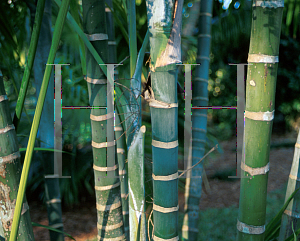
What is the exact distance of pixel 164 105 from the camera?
20.2 inches

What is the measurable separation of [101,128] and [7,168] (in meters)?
0.24

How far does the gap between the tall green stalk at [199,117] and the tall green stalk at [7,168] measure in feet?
1.65

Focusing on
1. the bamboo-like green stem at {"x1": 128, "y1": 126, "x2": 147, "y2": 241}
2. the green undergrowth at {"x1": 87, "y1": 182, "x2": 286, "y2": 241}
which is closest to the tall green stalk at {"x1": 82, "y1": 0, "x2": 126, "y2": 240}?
the bamboo-like green stem at {"x1": 128, "y1": 126, "x2": 147, "y2": 241}

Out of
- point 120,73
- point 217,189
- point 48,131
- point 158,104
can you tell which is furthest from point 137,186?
point 217,189

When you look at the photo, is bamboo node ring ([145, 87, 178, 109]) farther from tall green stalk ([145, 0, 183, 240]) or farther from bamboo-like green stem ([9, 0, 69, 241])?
bamboo-like green stem ([9, 0, 69, 241])

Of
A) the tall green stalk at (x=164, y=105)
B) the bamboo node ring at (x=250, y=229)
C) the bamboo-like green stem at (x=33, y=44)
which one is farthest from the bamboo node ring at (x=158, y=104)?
the bamboo node ring at (x=250, y=229)

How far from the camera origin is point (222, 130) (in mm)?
3766

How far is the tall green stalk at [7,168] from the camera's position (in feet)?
1.73

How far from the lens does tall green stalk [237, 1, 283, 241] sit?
554 mm

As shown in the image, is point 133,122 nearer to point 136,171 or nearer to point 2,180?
point 136,171

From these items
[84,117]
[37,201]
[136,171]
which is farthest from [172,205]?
[37,201]

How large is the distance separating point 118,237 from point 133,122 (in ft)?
1.36

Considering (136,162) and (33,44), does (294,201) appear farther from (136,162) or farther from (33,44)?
(33,44)

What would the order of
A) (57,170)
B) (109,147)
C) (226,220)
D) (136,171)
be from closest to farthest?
(136,171)
(109,147)
(57,170)
(226,220)
